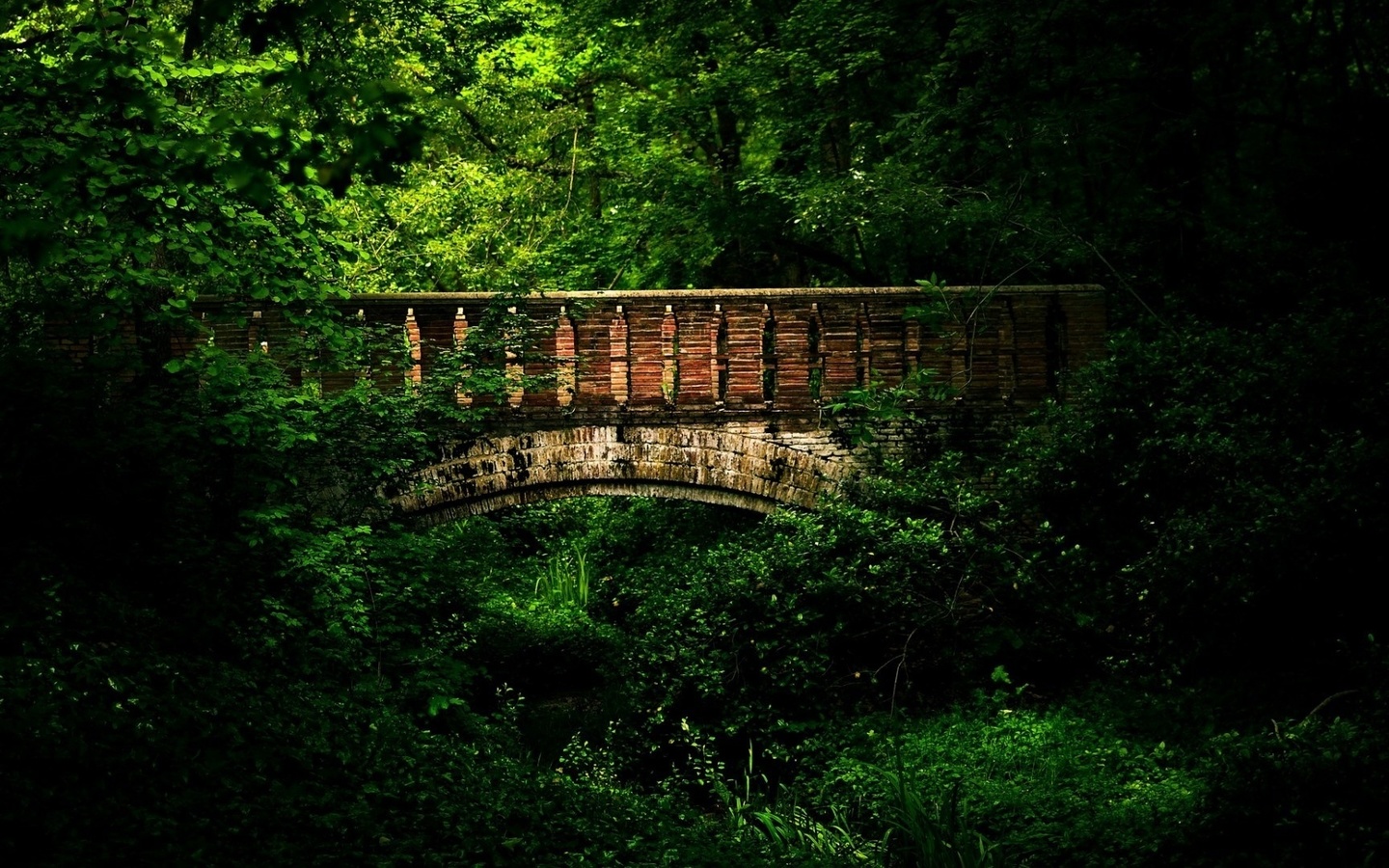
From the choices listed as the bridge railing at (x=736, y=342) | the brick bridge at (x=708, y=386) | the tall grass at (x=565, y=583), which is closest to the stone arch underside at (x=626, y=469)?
the brick bridge at (x=708, y=386)

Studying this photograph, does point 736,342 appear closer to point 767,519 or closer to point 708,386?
point 708,386

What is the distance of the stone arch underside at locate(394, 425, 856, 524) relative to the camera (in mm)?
10180

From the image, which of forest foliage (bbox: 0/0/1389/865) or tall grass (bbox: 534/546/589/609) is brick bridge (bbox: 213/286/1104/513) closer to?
forest foliage (bbox: 0/0/1389/865)

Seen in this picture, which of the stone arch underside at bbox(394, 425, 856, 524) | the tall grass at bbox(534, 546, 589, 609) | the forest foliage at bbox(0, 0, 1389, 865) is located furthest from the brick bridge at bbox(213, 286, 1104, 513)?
the tall grass at bbox(534, 546, 589, 609)

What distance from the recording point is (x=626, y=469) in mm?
10383

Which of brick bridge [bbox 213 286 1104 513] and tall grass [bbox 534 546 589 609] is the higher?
brick bridge [bbox 213 286 1104 513]

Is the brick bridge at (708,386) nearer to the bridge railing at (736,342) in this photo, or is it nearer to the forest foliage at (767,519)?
the bridge railing at (736,342)

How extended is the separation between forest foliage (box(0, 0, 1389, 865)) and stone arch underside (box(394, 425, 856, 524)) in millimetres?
317

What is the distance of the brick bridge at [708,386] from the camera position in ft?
33.4

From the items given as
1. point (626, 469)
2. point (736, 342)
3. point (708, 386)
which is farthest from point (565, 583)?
point (736, 342)

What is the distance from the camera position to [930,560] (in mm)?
9461

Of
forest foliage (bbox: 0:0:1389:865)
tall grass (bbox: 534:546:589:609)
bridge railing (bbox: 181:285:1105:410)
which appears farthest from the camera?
tall grass (bbox: 534:546:589:609)

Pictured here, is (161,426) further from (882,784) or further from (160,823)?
(882,784)

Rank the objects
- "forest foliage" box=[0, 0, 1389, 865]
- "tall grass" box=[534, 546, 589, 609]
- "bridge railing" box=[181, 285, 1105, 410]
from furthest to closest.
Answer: "tall grass" box=[534, 546, 589, 609] < "bridge railing" box=[181, 285, 1105, 410] < "forest foliage" box=[0, 0, 1389, 865]
